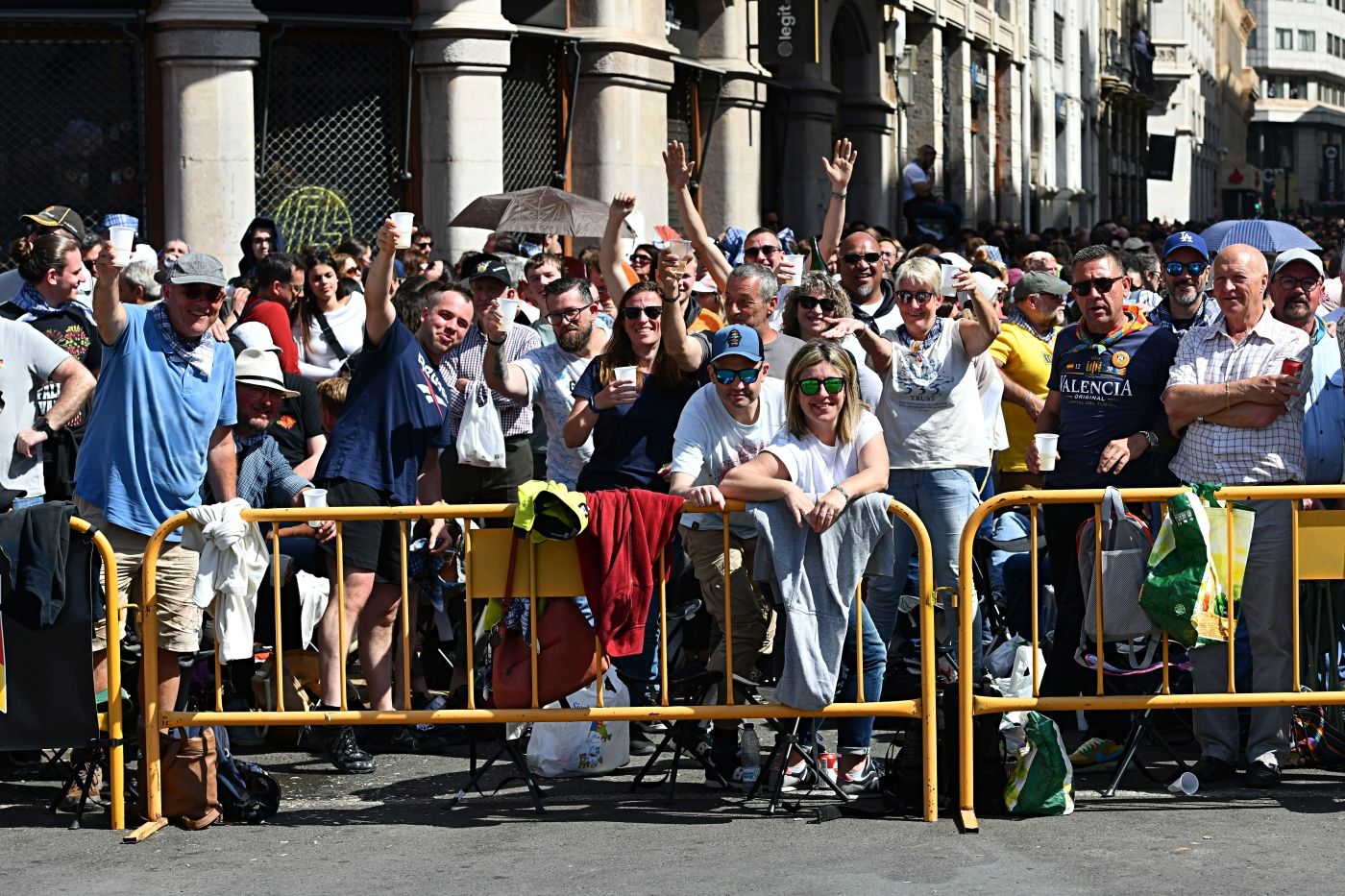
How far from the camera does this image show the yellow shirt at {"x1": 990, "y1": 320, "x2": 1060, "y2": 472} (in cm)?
1046

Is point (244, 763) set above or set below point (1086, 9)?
below

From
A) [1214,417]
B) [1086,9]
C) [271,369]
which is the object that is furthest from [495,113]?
[1086,9]

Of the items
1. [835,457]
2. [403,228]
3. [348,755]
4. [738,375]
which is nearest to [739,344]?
[738,375]

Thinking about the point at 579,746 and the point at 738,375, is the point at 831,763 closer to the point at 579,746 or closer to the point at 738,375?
the point at 579,746

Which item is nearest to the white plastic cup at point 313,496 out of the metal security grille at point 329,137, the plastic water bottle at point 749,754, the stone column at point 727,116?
the plastic water bottle at point 749,754

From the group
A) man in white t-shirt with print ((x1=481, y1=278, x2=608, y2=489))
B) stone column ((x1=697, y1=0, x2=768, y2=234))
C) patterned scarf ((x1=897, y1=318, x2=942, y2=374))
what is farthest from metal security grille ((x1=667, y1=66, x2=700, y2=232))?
patterned scarf ((x1=897, y1=318, x2=942, y2=374))

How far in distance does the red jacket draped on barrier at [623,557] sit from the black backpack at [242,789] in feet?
4.65

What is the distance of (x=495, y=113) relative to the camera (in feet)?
59.1

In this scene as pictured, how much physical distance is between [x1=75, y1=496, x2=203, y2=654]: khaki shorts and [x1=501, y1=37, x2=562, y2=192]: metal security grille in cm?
1111

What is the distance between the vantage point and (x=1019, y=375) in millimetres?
10477

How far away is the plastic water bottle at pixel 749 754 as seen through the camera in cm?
821

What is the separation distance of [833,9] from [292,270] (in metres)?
17.4

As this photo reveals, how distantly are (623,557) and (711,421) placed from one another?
74 cm

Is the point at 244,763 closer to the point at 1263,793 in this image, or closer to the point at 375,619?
the point at 375,619
